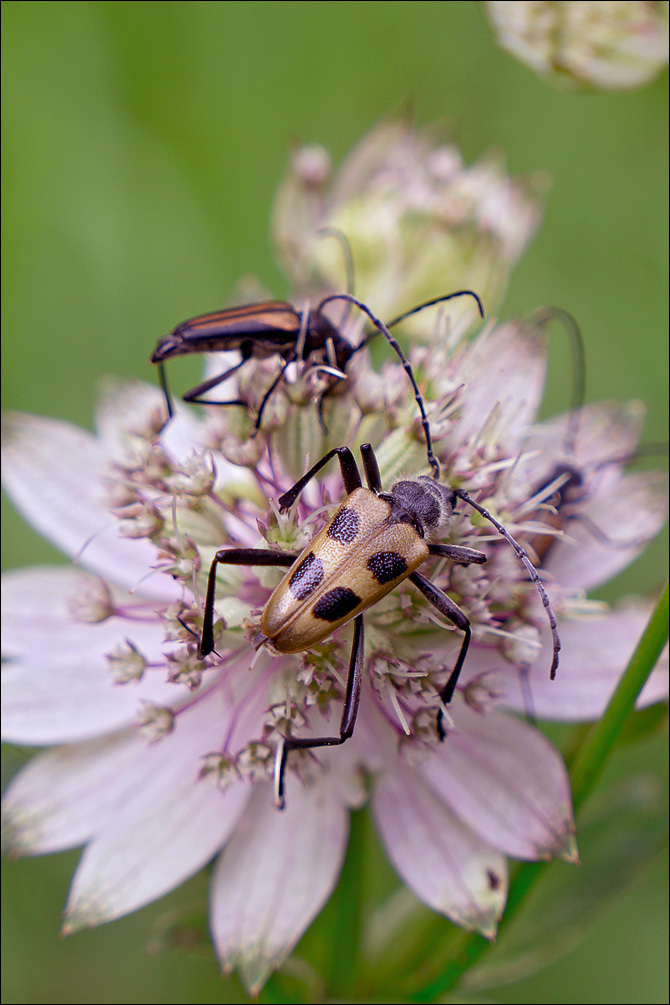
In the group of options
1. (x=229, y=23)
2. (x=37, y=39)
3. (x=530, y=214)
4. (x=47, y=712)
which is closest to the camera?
(x=47, y=712)

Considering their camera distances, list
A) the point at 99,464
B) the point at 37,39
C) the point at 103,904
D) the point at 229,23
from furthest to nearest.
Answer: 1. the point at 229,23
2. the point at 37,39
3. the point at 99,464
4. the point at 103,904

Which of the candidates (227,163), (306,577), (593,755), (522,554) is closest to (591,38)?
(522,554)

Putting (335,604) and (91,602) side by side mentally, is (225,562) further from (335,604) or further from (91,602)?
(91,602)

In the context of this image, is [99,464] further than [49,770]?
Yes

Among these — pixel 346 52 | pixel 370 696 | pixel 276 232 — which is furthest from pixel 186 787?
pixel 346 52

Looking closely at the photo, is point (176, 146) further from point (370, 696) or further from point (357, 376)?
point (370, 696)

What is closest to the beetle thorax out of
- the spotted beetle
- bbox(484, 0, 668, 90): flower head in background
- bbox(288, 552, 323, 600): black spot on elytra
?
the spotted beetle

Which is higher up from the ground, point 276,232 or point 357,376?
point 276,232

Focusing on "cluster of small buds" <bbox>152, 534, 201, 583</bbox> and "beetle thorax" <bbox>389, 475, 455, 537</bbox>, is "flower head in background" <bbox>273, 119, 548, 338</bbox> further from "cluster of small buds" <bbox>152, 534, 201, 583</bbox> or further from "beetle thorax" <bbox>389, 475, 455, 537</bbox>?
"cluster of small buds" <bbox>152, 534, 201, 583</bbox>
